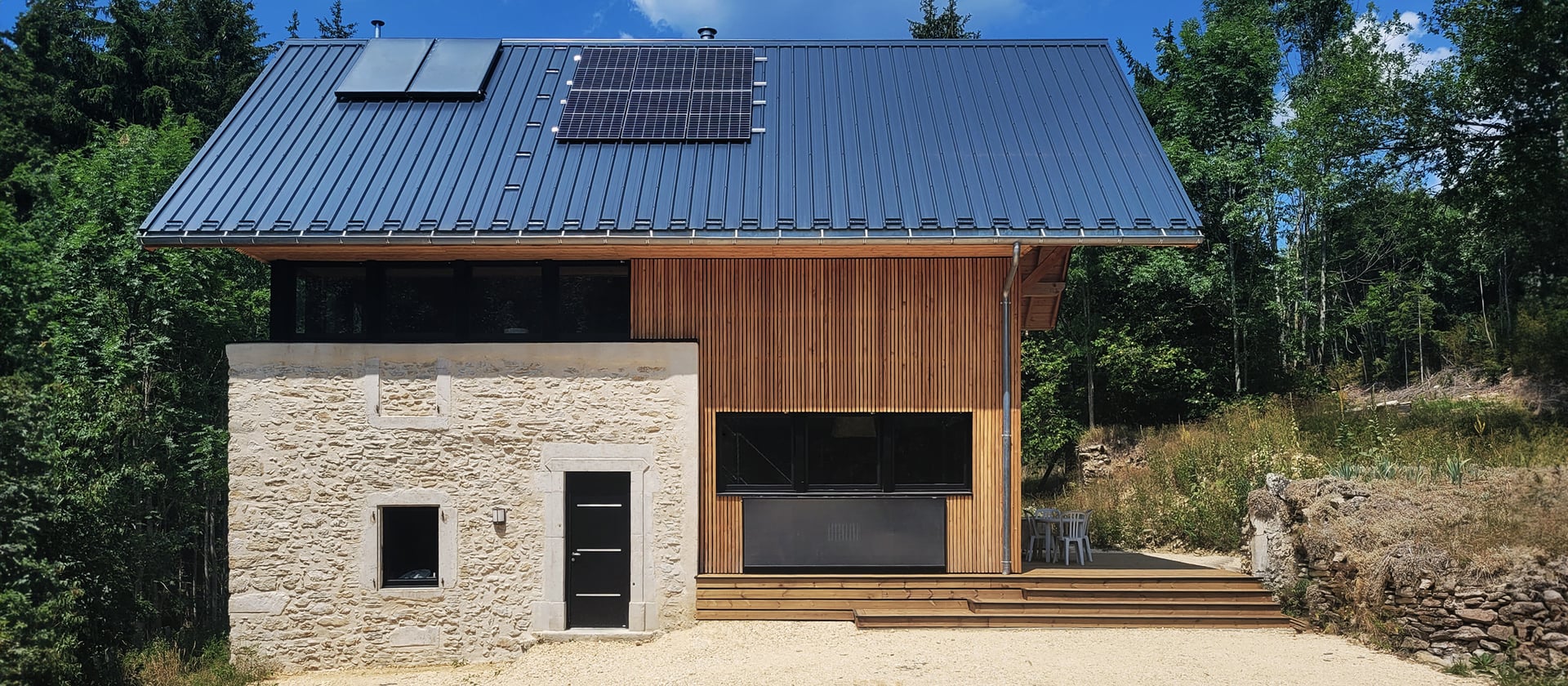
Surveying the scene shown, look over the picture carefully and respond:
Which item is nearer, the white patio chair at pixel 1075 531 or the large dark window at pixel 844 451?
the large dark window at pixel 844 451

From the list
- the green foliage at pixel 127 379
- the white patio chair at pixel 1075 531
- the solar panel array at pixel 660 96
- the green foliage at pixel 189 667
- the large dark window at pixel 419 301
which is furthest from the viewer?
the solar panel array at pixel 660 96

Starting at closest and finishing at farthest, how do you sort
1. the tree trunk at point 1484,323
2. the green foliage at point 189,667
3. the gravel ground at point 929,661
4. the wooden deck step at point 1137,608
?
1. the gravel ground at point 929,661
2. the wooden deck step at point 1137,608
3. the green foliage at point 189,667
4. the tree trunk at point 1484,323

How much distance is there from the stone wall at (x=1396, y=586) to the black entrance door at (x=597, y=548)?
7175 mm

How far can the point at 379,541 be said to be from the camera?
995 centimetres

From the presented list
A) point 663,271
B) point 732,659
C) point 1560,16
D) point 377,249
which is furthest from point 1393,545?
point 377,249

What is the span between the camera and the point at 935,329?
10242 millimetres

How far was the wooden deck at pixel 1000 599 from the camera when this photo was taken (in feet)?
31.2

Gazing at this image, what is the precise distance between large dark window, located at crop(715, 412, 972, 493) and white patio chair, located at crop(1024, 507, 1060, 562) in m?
1.73

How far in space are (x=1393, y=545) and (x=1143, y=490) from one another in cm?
703

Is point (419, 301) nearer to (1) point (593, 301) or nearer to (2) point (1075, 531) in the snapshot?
(1) point (593, 301)

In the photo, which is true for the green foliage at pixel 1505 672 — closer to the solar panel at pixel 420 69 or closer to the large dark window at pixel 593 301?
the large dark window at pixel 593 301

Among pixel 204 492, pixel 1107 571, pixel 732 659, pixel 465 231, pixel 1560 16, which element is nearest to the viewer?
→ pixel 732 659

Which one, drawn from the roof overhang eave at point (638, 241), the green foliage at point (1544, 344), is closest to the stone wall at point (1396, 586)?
the roof overhang eave at point (638, 241)

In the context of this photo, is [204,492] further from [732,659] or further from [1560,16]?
[1560,16]
